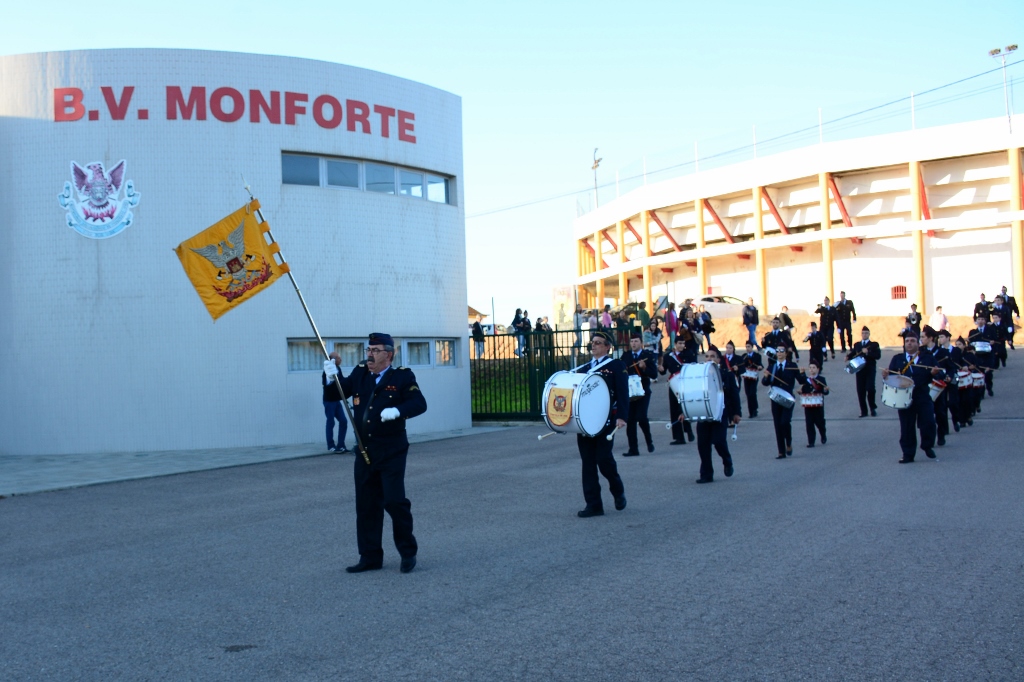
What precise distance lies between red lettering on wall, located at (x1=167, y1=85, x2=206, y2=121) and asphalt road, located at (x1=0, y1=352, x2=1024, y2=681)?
8.52m

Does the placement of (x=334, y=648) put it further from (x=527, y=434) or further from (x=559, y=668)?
(x=527, y=434)

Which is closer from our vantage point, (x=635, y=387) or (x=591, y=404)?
(x=591, y=404)

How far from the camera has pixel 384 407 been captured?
8047mm

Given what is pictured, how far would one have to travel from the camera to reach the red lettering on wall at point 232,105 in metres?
19.3

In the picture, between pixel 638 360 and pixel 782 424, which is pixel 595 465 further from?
pixel 638 360

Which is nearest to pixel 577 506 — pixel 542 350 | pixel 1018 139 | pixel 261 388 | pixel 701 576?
pixel 701 576

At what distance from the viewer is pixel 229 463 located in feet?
55.1

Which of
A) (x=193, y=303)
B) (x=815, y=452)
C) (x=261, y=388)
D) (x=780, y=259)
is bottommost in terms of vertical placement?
(x=815, y=452)

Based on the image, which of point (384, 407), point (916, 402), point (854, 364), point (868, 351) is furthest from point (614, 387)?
point (868, 351)

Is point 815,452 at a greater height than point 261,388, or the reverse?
point 261,388

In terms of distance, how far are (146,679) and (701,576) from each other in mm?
3812

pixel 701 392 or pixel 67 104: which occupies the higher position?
Result: pixel 67 104

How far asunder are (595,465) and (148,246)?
38.2 ft

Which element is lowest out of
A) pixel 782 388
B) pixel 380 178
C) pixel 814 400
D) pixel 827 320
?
pixel 814 400
